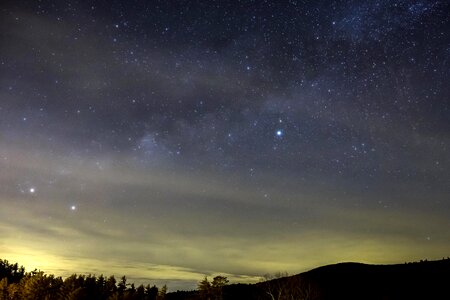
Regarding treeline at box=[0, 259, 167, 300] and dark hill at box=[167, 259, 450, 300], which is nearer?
treeline at box=[0, 259, 167, 300]

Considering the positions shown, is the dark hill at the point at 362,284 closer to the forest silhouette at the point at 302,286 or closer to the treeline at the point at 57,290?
the forest silhouette at the point at 302,286

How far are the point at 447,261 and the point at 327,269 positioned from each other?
29675 mm

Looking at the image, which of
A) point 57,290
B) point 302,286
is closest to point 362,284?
point 302,286

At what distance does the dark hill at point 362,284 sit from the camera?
62531 millimetres

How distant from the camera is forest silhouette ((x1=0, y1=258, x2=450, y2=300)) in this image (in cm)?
5309

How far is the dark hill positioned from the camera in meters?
62.5

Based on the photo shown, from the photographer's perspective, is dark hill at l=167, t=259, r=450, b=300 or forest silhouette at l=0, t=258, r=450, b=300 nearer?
forest silhouette at l=0, t=258, r=450, b=300

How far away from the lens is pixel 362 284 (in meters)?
77.5

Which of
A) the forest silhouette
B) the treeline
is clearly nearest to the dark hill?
the forest silhouette

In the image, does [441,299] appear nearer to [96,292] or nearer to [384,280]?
[384,280]

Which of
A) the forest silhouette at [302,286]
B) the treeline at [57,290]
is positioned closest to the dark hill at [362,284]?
the forest silhouette at [302,286]

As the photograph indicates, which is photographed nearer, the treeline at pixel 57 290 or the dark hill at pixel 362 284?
the treeline at pixel 57 290

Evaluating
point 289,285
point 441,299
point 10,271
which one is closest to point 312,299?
point 289,285

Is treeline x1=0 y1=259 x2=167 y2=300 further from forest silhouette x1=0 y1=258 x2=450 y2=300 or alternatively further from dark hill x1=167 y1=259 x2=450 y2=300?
dark hill x1=167 y1=259 x2=450 y2=300
